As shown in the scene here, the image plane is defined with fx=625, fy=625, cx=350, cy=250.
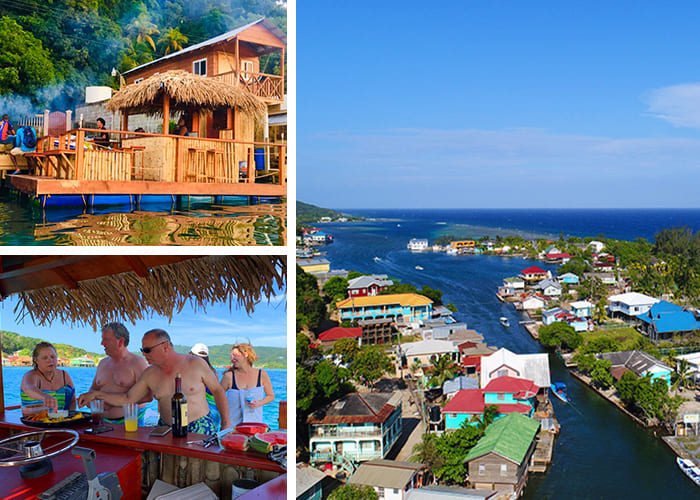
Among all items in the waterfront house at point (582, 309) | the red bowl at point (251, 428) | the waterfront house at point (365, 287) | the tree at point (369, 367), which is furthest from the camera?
the waterfront house at point (365, 287)

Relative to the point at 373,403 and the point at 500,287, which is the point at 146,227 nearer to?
the point at 373,403

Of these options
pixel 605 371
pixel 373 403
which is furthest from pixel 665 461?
pixel 373 403

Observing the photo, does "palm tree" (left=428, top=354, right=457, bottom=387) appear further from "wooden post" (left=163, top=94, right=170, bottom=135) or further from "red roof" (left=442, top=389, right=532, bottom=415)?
"wooden post" (left=163, top=94, right=170, bottom=135)

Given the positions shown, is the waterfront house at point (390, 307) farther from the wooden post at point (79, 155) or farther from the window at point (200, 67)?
the wooden post at point (79, 155)

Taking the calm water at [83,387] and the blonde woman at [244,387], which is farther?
the blonde woman at [244,387]

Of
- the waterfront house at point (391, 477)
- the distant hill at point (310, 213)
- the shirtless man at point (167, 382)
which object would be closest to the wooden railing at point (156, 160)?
the shirtless man at point (167, 382)

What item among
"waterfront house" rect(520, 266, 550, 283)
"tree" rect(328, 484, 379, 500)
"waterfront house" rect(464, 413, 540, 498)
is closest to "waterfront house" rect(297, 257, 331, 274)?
"waterfront house" rect(520, 266, 550, 283)

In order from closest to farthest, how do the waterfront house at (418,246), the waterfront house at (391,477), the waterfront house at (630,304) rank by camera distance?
1. the waterfront house at (391,477)
2. the waterfront house at (630,304)
3. the waterfront house at (418,246)
